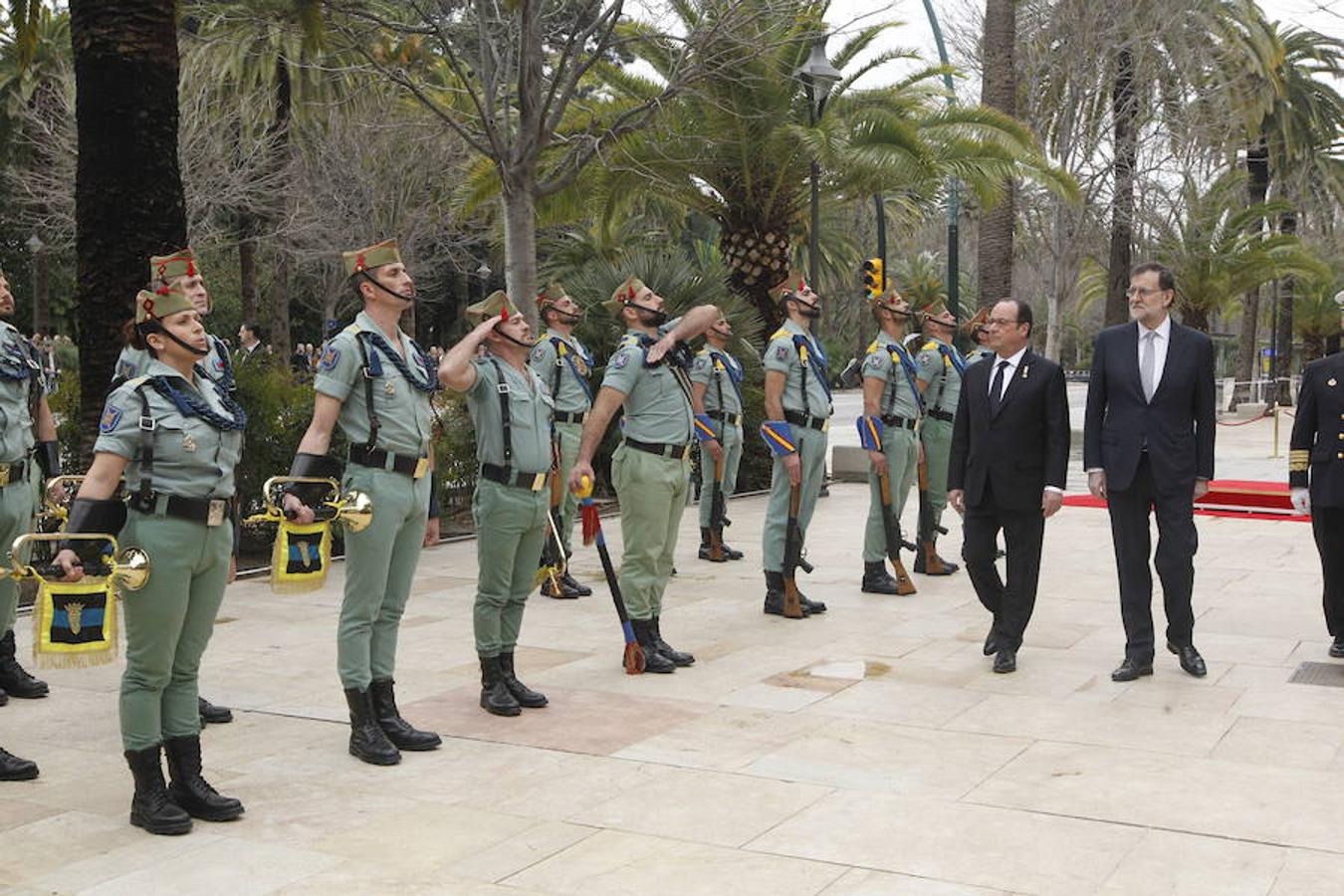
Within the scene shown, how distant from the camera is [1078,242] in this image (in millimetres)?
29594

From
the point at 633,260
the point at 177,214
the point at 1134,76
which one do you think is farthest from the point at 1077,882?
the point at 1134,76

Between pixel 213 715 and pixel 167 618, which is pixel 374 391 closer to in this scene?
pixel 167 618

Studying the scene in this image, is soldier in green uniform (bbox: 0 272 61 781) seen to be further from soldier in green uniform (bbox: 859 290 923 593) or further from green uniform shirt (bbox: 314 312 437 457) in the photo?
soldier in green uniform (bbox: 859 290 923 593)

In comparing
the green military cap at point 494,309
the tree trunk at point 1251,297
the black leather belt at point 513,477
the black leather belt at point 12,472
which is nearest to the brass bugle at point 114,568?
the black leather belt at point 12,472

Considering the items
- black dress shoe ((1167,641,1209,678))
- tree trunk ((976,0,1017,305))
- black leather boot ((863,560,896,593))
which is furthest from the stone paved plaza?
tree trunk ((976,0,1017,305))

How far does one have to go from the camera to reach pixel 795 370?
926 centimetres

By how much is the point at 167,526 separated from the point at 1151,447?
4.67m

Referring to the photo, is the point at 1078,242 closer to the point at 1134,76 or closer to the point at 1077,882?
the point at 1134,76

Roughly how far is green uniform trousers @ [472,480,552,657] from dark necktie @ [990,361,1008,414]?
2.42 metres

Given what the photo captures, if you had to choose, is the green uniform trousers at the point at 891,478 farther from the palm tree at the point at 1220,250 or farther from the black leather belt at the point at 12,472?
the palm tree at the point at 1220,250

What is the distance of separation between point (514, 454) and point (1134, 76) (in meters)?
23.7

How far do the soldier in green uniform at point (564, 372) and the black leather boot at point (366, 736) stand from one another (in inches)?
158

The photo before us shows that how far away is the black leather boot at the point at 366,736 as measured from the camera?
5.95m

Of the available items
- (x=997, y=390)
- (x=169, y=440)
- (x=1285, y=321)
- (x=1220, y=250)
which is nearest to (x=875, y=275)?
(x=997, y=390)
